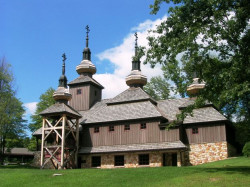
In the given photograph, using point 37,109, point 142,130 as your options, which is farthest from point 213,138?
point 37,109

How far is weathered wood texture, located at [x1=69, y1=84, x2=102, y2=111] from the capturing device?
36.6m

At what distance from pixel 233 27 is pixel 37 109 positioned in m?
34.8

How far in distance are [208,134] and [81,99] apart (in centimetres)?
1537

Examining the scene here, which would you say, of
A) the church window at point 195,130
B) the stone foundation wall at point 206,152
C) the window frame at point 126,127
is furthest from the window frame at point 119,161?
the church window at point 195,130

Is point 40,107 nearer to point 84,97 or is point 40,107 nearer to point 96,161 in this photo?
point 84,97

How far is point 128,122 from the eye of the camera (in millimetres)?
30000

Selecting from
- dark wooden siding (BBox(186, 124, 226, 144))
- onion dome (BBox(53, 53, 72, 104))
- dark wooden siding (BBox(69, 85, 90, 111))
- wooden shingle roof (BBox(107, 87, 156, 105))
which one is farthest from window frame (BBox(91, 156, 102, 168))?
dark wooden siding (BBox(186, 124, 226, 144))

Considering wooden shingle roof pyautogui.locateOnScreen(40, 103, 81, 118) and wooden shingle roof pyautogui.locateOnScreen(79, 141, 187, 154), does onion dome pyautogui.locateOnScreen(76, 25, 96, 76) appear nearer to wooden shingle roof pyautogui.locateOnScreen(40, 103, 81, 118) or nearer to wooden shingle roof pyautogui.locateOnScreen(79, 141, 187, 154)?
wooden shingle roof pyautogui.locateOnScreen(40, 103, 81, 118)

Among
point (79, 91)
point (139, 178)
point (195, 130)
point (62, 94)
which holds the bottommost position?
point (139, 178)

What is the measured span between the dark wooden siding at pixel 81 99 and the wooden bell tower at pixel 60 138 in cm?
426

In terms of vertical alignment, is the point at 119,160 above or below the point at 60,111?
below

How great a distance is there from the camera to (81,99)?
36938mm

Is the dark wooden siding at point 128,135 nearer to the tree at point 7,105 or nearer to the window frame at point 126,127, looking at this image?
the window frame at point 126,127

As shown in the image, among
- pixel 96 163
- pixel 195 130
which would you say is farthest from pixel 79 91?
pixel 195 130
